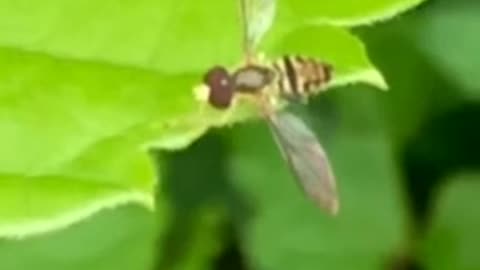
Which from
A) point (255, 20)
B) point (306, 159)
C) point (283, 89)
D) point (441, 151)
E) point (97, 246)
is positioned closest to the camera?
point (255, 20)

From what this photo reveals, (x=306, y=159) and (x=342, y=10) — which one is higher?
(x=342, y=10)

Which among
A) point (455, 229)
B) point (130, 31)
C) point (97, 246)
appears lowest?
point (455, 229)

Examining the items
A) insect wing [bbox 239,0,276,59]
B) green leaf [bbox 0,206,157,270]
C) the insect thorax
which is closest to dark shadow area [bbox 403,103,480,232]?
green leaf [bbox 0,206,157,270]

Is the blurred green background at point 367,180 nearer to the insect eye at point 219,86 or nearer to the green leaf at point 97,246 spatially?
the green leaf at point 97,246

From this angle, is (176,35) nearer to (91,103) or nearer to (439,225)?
(91,103)

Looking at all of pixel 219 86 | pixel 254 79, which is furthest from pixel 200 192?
pixel 219 86

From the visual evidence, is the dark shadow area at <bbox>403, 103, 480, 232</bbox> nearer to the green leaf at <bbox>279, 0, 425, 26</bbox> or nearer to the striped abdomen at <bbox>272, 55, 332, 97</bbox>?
the striped abdomen at <bbox>272, 55, 332, 97</bbox>

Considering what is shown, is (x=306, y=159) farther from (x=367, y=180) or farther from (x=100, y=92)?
(x=367, y=180)

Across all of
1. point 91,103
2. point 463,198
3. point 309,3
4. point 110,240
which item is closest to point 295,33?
point 309,3
